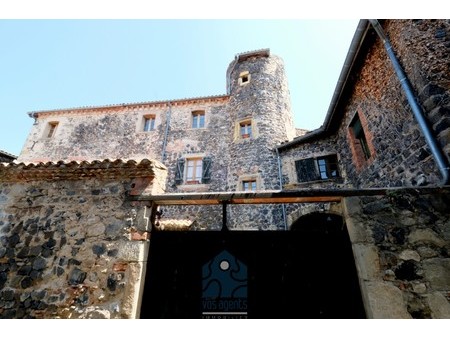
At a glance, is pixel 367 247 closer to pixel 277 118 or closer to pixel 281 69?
pixel 277 118

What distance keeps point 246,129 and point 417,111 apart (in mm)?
8273

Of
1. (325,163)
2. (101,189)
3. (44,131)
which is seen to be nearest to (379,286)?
(101,189)

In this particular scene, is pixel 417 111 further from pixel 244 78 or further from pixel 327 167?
pixel 244 78

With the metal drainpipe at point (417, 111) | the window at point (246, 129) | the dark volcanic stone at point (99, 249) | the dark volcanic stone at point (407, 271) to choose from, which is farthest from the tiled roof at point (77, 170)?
the window at point (246, 129)

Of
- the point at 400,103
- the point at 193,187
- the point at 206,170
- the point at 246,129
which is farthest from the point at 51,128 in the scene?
the point at 400,103

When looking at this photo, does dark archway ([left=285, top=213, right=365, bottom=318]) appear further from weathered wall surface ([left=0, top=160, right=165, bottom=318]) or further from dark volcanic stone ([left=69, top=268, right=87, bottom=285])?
dark volcanic stone ([left=69, top=268, right=87, bottom=285])

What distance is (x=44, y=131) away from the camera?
13195 millimetres

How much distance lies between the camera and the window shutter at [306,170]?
8703 millimetres

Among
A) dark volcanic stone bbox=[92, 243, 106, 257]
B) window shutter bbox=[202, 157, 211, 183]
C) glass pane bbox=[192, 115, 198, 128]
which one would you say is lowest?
dark volcanic stone bbox=[92, 243, 106, 257]

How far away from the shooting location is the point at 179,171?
11.1 meters

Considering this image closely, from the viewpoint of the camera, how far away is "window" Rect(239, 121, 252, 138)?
11336 millimetres

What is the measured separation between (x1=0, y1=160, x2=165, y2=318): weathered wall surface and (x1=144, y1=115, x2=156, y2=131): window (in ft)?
31.6

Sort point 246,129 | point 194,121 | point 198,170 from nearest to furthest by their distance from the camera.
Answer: point 198,170, point 246,129, point 194,121

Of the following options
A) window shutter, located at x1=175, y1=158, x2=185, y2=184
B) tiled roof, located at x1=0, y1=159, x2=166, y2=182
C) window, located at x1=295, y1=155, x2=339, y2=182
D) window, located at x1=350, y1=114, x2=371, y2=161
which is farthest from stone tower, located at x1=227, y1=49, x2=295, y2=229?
tiled roof, located at x1=0, y1=159, x2=166, y2=182
